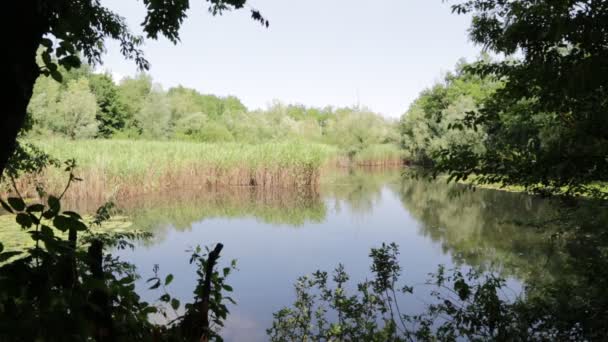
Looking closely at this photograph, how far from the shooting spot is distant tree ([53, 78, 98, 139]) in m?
26.3

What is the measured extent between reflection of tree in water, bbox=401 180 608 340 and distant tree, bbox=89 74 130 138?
2512 cm

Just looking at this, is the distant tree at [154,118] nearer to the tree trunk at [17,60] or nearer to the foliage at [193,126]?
the foliage at [193,126]

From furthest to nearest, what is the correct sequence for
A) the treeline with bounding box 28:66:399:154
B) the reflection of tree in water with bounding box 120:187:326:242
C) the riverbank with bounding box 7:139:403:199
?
the treeline with bounding box 28:66:399:154 < the riverbank with bounding box 7:139:403:199 < the reflection of tree in water with bounding box 120:187:326:242

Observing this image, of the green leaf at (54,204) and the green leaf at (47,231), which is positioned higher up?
the green leaf at (54,204)

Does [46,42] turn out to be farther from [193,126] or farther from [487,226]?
[193,126]

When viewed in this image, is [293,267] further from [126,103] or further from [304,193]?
[126,103]

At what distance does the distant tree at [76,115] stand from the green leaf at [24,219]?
2894cm

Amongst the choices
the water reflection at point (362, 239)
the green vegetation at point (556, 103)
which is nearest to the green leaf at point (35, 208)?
the green vegetation at point (556, 103)

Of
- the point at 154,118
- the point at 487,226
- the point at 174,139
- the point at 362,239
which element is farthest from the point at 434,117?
the point at 154,118

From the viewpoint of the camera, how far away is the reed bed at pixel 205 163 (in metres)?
13.6

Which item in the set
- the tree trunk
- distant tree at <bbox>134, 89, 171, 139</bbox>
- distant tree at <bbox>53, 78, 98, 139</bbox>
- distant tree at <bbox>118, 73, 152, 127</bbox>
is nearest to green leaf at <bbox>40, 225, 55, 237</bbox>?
the tree trunk

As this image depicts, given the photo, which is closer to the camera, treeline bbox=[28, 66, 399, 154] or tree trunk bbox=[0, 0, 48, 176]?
tree trunk bbox=[0, 0, 48, 176]

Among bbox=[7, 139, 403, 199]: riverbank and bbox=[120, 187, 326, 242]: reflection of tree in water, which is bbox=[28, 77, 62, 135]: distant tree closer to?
bbox=[7, 139, 403, 199]: riverbank

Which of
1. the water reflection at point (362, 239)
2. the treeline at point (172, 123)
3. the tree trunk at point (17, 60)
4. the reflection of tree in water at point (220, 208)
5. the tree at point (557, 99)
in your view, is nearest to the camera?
the tree trunk at point (17, 60)
